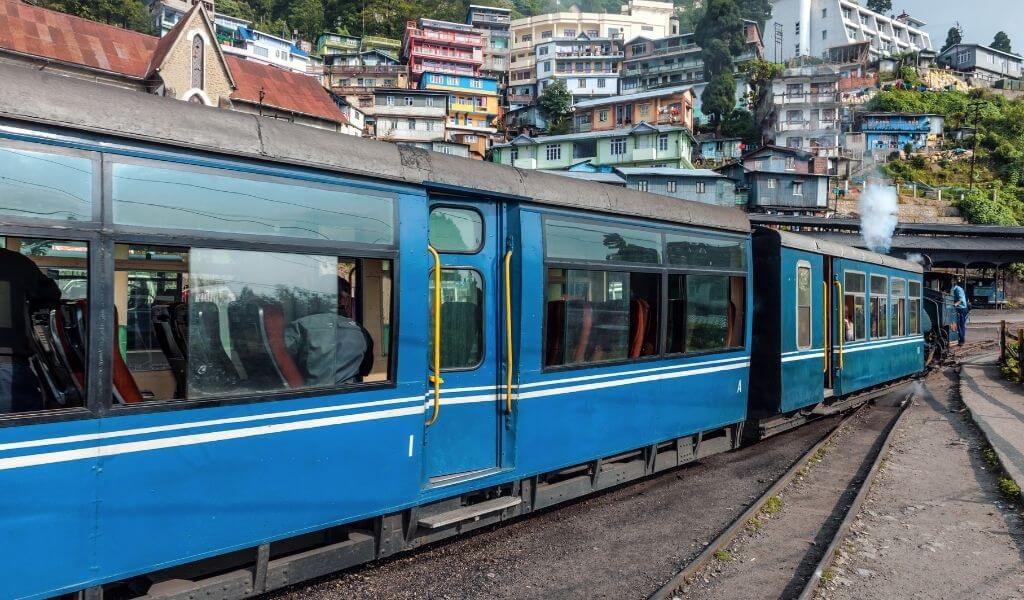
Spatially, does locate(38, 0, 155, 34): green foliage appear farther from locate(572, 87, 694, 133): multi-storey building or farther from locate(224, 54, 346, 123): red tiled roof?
locate(572, 87, 694, 133): multi-storey building

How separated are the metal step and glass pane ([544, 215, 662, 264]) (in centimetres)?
195

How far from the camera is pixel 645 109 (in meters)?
62.2

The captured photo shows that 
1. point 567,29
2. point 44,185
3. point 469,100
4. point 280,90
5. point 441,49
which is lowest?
point 44,185

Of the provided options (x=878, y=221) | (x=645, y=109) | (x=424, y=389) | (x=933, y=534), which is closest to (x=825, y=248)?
(x=933, y=534)

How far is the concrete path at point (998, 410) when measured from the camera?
30.1 ft

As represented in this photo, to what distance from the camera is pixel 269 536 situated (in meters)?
4.11

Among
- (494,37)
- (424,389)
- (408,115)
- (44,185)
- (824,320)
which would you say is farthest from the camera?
(494,37)

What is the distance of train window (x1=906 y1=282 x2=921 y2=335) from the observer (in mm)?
14336

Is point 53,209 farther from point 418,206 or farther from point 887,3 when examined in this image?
point 887,3

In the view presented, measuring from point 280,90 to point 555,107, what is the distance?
32.7 metres

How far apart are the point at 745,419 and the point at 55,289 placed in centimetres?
763

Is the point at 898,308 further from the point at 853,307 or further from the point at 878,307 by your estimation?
the point at 853,307

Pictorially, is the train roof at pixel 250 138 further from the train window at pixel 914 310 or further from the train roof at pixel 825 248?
the train window at pixel 914 310


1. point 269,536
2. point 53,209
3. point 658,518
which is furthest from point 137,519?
point 658,518
